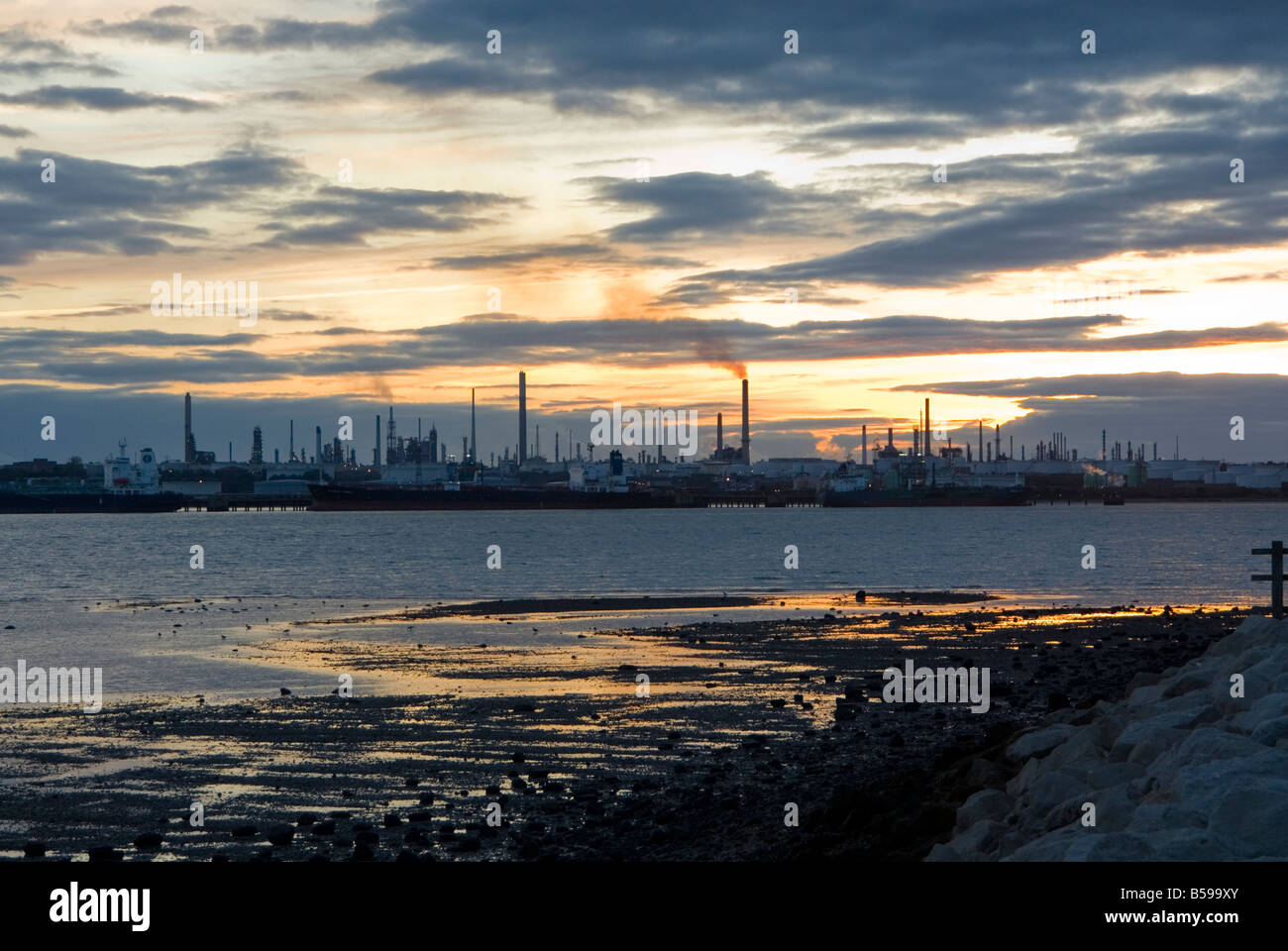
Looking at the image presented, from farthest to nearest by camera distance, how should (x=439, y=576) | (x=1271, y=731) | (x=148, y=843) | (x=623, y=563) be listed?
(x=623, y=563) < (x=439, y=576) < (x=148, y=843) < (x=1271, y=731)

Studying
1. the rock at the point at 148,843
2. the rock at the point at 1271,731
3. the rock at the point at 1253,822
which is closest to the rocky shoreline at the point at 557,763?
the rock at the point at 148,843

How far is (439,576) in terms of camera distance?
63719 millimetres

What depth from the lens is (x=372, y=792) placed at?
1555 centimetres

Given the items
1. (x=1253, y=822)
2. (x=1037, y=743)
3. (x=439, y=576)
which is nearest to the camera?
(x=1253, y=822)

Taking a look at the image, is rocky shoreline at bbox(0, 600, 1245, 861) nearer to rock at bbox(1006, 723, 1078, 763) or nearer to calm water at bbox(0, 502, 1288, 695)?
rock at bbox(1006, 723, 1078, 763)

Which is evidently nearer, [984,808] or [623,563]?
[984,808]

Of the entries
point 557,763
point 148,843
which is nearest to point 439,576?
point 557,763

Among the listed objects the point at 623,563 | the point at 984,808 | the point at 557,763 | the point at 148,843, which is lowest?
the point at 623,563

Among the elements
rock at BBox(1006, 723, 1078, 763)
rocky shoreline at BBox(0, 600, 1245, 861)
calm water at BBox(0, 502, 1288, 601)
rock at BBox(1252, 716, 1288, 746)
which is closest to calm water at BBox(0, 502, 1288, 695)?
calm water at BBox(0, 502, 1288, 601)

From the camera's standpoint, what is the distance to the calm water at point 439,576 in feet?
109

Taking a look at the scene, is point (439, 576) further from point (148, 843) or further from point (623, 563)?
point (148, 843)

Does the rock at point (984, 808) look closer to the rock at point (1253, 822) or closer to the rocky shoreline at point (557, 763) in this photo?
the rocky shoreline at point (557, 763)

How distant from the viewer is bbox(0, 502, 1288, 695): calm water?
33375 millimetres

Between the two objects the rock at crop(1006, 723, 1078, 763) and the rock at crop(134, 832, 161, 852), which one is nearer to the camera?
the rock at crop(134, 832, 161, 852)
